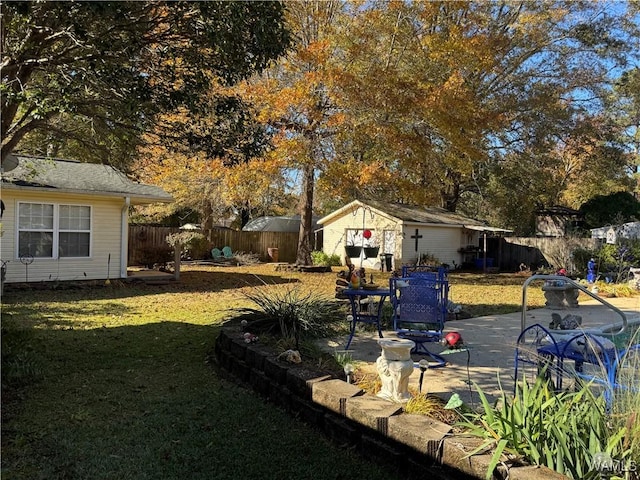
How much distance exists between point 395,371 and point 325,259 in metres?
18.8

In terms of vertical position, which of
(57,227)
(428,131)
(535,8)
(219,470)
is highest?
(535,8)

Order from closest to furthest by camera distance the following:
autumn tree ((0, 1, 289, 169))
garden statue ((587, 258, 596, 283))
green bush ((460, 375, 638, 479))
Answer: green bush ((460, 375, 638, 479)), autumn tree ((0, 1, 289, 169)), garden statue ((587, 258, 596, 283))

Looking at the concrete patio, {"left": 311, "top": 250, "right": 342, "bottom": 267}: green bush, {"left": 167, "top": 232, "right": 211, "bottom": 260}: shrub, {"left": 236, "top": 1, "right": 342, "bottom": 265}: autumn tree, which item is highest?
{"left": 236, "top": 1, "right": 342, "bottom": 265}: autumn tree

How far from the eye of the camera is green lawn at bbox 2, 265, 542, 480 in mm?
3232

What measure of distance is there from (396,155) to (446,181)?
34.1 feet

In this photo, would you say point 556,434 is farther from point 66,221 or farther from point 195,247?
point 195,247

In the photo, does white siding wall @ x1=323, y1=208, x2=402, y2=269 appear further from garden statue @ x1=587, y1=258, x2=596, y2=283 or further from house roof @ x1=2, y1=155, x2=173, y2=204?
house roof @ x1=2, y1=155, x2=173, y2=204

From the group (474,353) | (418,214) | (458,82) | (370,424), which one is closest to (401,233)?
(418,214)

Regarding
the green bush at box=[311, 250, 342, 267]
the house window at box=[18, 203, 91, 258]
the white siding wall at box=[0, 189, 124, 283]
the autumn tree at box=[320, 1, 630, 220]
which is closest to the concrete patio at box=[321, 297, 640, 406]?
the autumn tree at box=[320, 1, 630, 220]

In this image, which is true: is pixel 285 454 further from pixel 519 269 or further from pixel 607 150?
pixel 607 150

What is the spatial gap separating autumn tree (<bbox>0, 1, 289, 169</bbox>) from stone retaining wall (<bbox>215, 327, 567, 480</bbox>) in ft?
10.2

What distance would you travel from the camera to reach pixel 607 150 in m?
25.9

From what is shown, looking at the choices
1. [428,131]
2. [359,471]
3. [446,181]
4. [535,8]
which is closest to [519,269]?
[446,181]

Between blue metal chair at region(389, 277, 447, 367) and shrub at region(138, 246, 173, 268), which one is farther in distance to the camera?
shrub at region(138, 246, 173, 268)
